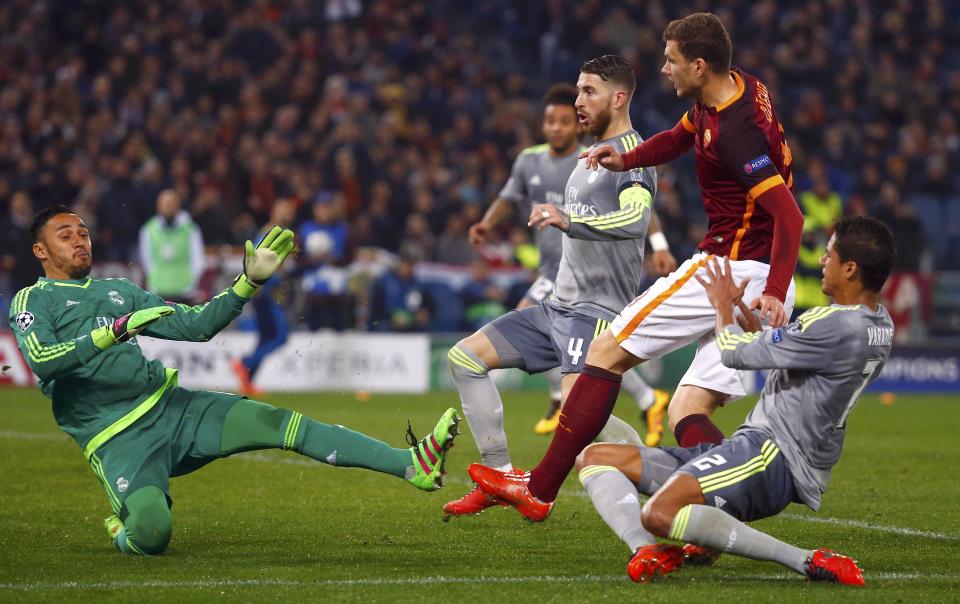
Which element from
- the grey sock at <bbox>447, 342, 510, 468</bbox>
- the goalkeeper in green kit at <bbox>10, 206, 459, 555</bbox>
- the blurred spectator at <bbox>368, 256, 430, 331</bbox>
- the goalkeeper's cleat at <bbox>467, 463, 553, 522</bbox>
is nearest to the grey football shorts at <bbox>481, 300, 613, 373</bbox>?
the grey sock at <bbox>447, 342, 510, 468</bbox>

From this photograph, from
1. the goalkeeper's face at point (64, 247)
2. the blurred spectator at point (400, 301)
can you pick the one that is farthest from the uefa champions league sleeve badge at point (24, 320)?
the blurred spectator at point (400, 301)

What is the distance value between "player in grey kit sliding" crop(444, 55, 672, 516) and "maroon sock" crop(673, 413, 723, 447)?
0.63 m

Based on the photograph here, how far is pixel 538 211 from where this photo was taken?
18.6ft

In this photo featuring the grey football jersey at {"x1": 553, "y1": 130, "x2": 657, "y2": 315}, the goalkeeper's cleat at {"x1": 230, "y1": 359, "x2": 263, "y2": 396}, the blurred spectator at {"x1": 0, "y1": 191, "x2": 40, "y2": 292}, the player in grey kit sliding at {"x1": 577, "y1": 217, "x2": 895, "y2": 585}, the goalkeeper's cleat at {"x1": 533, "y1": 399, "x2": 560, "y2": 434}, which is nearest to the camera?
the player in grey kit sliding at {"x1": 577, "y1": 217, "x2": 895, "y2": 585}

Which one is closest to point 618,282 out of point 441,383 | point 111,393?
point 111,393

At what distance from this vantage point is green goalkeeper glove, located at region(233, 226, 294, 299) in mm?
5965

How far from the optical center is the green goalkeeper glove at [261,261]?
5.96 meters

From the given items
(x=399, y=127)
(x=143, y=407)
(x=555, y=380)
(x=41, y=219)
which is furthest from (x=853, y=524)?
(x=399, y=127)

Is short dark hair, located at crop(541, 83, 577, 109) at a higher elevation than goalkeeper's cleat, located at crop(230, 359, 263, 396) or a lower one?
higher

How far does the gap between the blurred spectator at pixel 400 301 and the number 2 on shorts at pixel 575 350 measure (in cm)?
950

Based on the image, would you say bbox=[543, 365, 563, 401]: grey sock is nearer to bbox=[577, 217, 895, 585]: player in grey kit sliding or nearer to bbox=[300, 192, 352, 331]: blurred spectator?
bbox=[300, 192, 352, 331]: blurred spectator

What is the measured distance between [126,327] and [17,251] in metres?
10.7

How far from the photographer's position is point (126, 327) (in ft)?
18.6

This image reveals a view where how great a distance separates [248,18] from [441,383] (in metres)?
6.76
